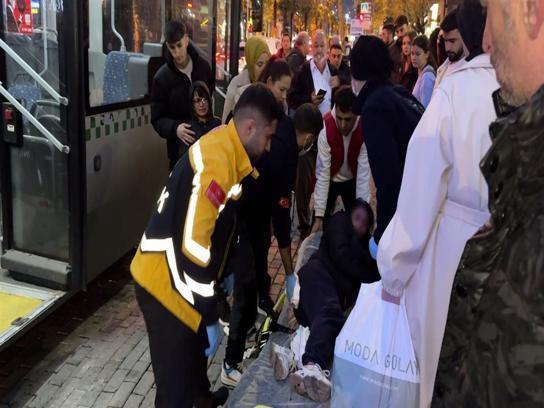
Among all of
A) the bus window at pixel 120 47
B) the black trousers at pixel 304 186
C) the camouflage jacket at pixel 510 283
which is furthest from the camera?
the black trousers at pixel 304 186

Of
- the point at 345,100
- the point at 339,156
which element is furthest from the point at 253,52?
the point at 339,156

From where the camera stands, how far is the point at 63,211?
379cm

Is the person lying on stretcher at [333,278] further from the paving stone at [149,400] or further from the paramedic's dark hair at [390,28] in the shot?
the paramedic's dark hair at [390,28]

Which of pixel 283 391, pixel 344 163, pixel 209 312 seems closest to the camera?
pixel 209 312

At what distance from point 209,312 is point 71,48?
6.48 feet

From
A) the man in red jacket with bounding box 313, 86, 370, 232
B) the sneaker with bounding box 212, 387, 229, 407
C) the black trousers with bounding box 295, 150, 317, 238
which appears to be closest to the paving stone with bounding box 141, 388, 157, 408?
the sneaker with bounding box 212, 387, 229, 407

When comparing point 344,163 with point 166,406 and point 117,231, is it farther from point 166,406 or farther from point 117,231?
point 166,406

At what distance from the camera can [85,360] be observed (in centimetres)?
350

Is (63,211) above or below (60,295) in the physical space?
above

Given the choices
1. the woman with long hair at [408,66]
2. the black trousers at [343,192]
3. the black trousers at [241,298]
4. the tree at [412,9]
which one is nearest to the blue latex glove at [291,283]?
the black trousers at [241,298]

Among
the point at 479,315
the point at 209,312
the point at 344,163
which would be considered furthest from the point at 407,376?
the point at 344,163

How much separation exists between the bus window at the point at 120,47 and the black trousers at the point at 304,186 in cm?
159

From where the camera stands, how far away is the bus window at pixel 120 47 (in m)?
3.96

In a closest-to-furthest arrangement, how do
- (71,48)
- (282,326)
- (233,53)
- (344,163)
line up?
(71,48)
(282,326)
(344,163)
(233,53)
